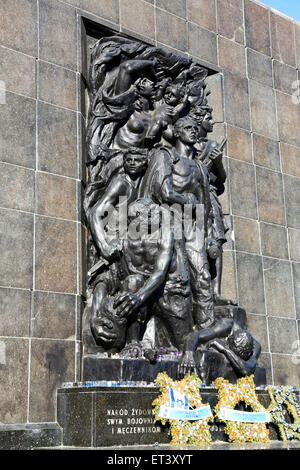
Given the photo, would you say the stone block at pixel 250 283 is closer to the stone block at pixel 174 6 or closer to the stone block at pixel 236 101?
the stone block at pixel 236 101

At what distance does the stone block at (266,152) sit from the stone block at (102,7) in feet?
14.3

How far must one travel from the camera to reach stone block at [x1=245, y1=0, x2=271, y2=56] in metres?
17.2

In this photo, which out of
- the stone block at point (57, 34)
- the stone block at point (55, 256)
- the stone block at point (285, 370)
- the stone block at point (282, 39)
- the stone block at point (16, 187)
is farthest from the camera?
the stone block at point (282, 39)

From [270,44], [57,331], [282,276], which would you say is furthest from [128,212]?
[270,44]

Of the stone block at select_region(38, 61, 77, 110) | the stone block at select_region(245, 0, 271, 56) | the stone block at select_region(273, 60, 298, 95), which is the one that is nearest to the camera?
the stone block at select_region(38, 61, 77, 110)

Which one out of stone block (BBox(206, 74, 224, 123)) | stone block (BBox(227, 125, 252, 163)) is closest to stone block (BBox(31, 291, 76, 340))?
stone block (BBox(227, 125, 252, 163))

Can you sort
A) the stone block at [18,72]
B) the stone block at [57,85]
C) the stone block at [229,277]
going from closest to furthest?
the stone block at [18,72] → the stone block at [57,85] → the stone block at [229,277]

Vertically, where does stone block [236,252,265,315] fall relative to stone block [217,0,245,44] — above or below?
below

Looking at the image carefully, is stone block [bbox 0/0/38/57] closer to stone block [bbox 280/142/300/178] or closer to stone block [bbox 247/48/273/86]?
stone block [bbox 247/48/273/86]

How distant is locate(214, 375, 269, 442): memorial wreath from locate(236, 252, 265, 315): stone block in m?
2.88

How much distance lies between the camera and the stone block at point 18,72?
1224 centimetres

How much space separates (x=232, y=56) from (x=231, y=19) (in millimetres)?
967

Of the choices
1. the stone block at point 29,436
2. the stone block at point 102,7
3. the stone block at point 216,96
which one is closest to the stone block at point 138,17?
the stone block at point 102,7
